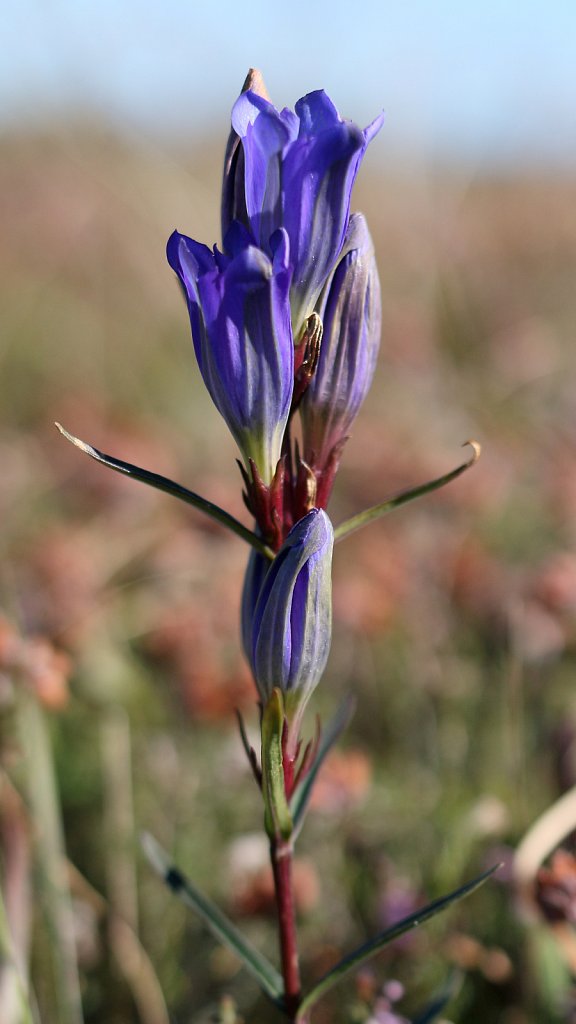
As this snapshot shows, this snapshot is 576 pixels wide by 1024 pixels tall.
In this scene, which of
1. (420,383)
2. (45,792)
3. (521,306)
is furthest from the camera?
(521,306)

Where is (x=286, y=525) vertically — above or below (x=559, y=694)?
above

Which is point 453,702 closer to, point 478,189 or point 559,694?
point 559,694

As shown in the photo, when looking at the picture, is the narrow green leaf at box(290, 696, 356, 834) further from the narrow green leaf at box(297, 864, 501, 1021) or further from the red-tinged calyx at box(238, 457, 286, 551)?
the red-tinged calyx at box(238, 457, 286, 551)

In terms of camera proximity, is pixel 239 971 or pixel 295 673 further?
pixel 239 971

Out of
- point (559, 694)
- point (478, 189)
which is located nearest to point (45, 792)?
point (559, 694)

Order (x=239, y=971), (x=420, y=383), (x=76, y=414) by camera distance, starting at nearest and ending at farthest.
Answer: (x=239, y=971)
(x=76, y=414)
(x=420, y=383)

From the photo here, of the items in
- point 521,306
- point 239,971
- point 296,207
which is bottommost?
point 521,306

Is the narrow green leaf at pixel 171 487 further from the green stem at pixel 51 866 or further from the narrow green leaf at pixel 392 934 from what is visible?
the green stem at pixel 51 866
